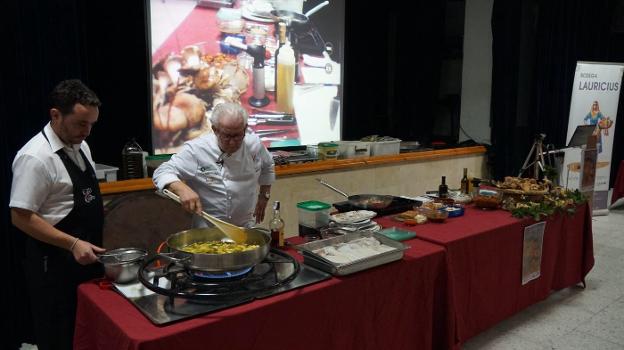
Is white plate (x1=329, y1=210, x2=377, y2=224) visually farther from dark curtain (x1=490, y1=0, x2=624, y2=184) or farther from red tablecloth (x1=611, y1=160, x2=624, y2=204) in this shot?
red tablecloth (x1=611, y1=160, x2=624, y2=204)

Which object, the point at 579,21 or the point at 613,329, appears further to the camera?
the point at 579,21

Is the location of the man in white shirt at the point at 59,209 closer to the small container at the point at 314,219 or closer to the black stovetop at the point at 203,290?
the black stovetop at the point at 203,290

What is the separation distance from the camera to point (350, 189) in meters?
4.06

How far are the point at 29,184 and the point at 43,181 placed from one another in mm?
42

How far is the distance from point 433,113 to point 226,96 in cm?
275

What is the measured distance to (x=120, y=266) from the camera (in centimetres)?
150

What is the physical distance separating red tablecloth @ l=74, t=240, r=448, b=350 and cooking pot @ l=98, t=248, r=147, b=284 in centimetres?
6

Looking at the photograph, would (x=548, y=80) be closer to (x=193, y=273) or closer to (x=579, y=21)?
(x=579, y=21)

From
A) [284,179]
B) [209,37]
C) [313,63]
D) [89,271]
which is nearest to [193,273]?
[89,271]

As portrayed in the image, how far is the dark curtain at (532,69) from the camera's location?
15.7 feet

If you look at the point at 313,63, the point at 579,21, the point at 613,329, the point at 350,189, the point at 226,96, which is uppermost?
the point at 579,21

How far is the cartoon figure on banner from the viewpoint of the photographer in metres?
5.15

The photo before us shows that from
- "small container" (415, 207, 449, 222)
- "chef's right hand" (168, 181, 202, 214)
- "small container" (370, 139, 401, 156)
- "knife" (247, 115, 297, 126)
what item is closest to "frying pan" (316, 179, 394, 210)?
"small container" (415, 207, 449, 222)

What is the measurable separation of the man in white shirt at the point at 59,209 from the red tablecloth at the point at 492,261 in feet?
4.73
